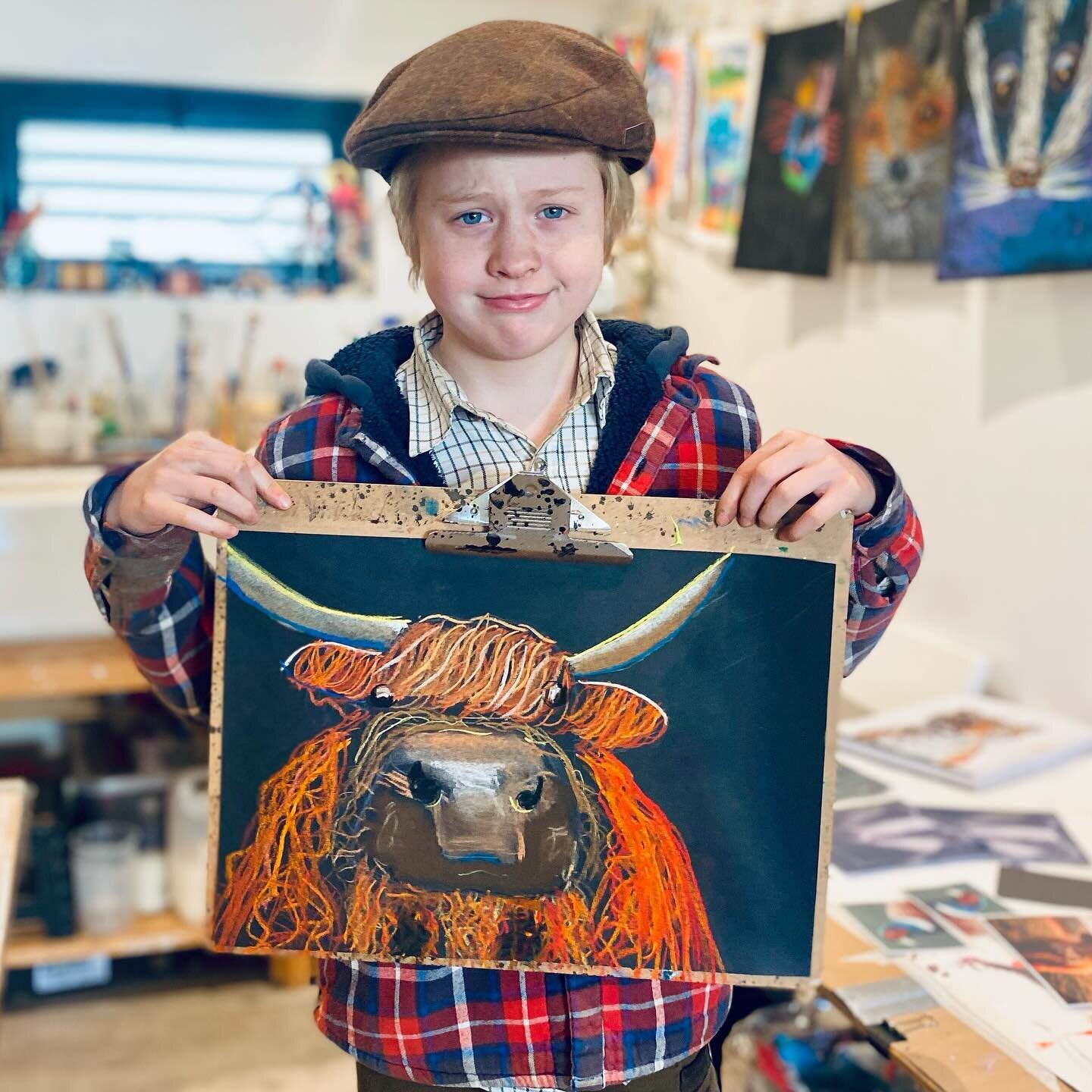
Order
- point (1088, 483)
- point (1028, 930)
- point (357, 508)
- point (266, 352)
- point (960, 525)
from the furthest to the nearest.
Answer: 1. point (266, 352)
2. point (960, 525)
3. point (1088, 483)
4. point (1028, 930)
5. point (357, 508)

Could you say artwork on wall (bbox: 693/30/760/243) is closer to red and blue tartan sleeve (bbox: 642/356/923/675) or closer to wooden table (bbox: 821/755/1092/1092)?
wooden table (bbox: 821/755/1092/1092)

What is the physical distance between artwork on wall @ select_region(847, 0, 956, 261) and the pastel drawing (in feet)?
4.24

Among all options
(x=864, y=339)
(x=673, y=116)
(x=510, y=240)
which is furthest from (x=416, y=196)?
(x=673, y=116)

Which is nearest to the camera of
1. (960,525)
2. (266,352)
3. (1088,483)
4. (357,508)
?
(357,508)

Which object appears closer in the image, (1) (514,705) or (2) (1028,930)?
(1) (514,705)

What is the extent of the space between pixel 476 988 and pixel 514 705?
0.20m

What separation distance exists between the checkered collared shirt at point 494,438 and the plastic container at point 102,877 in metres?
1.49

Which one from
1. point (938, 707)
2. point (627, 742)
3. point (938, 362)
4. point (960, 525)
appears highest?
point (938, 362)

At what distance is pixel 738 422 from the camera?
0.88m

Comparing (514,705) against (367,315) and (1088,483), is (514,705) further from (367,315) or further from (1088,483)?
(367,315)

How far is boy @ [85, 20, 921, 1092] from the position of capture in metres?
0.77

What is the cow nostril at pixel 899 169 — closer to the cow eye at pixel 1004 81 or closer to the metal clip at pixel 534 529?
the cow eye at pixel 1004 81

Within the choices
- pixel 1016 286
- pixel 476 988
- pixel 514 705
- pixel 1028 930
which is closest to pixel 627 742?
pixel 514 705

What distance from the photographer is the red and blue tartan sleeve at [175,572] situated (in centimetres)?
81
